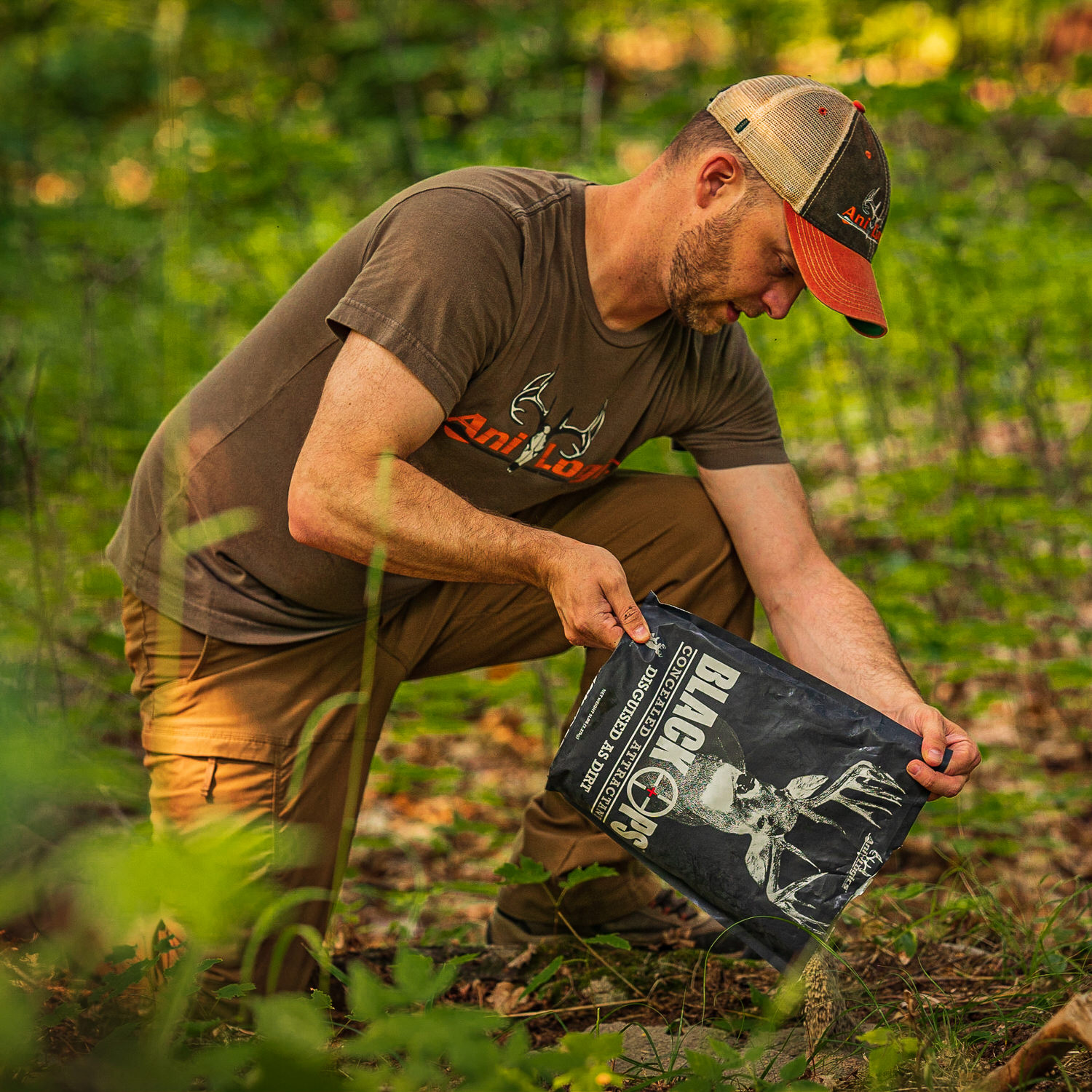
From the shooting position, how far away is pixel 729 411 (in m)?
2.26

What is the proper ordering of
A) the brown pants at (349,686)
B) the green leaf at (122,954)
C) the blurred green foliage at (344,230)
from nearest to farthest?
1. the blurred green foliage at (344,230)
2. the green leaf at (122,954)
3. the brown pants at (349,686)

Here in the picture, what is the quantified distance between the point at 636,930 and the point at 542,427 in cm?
110

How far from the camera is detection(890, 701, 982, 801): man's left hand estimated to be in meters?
1.59

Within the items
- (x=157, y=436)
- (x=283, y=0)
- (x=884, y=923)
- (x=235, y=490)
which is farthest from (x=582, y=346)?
(x=283, y=0)

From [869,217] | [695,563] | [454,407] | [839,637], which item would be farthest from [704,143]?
[839,637]

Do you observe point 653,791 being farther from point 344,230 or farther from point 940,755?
point 344,230

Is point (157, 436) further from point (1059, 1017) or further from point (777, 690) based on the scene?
point (1059, 1017)

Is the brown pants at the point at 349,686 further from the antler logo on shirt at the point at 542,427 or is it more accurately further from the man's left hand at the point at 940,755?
the man's left hand at the point at 940,755

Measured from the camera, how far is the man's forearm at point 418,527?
171 centimetres

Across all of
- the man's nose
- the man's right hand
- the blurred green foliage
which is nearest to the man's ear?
the man's nose

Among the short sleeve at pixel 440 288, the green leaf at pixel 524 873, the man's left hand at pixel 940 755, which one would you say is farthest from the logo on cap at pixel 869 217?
the green leaf at pixel 524 873

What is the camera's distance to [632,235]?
79.6 inches

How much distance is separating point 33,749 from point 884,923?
1748 millimetres

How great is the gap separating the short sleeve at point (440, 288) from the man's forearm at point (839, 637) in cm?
81
